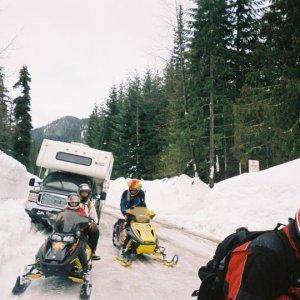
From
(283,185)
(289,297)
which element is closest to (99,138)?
(283,185)

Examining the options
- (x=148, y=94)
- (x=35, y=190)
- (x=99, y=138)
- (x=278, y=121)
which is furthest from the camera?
(x=99, y=138)

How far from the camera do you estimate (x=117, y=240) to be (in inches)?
503

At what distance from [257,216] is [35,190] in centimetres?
778

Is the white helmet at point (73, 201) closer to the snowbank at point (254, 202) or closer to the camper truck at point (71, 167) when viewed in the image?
the camper truck at point (71, 167)

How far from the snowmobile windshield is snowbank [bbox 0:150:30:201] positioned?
11.7m

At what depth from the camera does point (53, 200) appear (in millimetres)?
14273

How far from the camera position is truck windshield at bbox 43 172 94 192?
15.3 metres

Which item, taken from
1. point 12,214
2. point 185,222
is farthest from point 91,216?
point 185,222

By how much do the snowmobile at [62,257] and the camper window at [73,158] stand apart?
7.97m

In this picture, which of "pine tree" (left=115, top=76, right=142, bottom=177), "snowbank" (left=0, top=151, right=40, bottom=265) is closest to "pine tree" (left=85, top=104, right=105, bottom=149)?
"pine tree" (left=115, top=76, right=142, bottom=177)

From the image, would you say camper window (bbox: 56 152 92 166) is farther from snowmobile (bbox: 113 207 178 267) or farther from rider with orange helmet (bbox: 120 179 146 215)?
snowmobile (bbox: 113 207 178 267)

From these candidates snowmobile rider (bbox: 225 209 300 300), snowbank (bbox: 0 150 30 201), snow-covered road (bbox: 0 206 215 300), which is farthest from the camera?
snowbank (bbox: 0 150 30 201)

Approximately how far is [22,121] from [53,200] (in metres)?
49.0

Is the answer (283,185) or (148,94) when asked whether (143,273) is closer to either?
(283,185)
